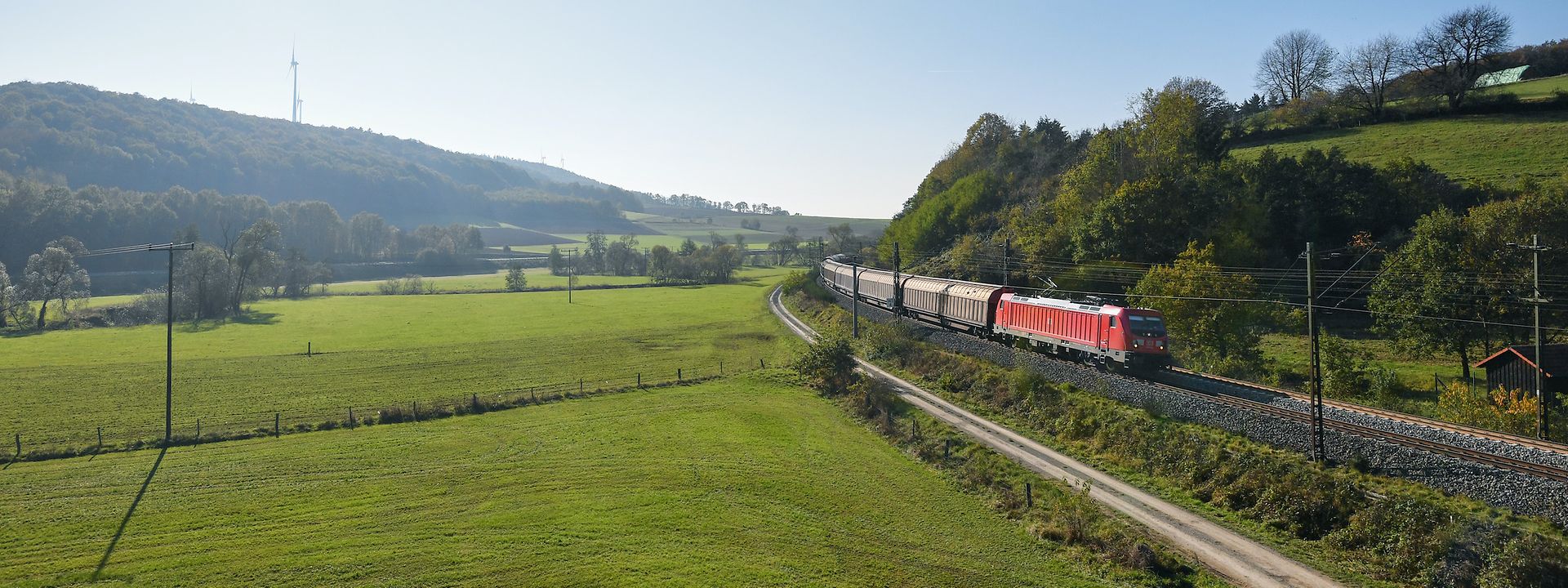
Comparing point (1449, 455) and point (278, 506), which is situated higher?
point (1449, 455)

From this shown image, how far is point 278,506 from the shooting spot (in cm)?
2478

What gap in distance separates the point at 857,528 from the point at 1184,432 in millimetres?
12404

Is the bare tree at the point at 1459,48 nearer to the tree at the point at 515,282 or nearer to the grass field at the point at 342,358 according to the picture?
the grass field at the point at 342,358

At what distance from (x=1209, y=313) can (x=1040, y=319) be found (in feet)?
28.3

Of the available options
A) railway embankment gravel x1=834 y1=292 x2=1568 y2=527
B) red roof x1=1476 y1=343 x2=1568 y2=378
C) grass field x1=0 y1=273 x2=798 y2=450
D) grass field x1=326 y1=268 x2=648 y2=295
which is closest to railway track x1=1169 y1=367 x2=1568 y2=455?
railway embankment gravel x1=834 y1=292 x2=1568 y2=527

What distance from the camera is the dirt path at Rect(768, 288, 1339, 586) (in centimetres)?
1869

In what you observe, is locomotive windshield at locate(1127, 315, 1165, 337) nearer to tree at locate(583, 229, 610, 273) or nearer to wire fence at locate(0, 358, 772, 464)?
wire fence at locate(0, 358, 772, 464)

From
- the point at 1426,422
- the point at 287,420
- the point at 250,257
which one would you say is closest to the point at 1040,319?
the point at 1426,422

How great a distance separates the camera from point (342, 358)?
57.2 metres

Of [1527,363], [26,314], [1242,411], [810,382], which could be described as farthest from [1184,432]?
[26,314]

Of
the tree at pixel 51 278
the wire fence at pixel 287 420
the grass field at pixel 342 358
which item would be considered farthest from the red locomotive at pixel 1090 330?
the tree at pixel 51 278

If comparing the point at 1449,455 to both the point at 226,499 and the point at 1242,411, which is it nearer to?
the point at 1242,411

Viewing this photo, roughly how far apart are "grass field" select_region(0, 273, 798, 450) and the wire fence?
0.21 metres

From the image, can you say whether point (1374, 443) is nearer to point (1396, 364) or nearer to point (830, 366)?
point (1396, 364)
